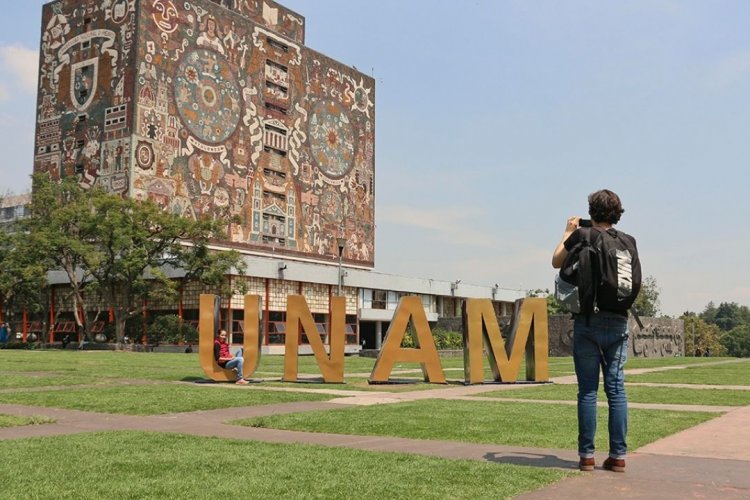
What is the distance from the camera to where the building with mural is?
58.4 metres

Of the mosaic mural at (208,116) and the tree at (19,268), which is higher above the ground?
the mosaic mural at (208,116)

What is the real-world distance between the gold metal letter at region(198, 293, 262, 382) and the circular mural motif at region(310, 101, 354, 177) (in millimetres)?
55468

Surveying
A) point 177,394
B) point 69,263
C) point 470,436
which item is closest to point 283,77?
point 69,263

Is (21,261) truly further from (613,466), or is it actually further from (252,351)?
→ (613,466)

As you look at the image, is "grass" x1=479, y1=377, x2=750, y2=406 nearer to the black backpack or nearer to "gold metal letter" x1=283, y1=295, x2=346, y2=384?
"gold metal letter" x1=283, y1=295, x2=346, y2=384

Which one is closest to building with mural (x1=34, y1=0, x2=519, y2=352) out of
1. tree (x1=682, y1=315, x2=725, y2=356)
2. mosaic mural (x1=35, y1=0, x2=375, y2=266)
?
mosaic mural (x1=35, y1=0, x2=375, y2=266)

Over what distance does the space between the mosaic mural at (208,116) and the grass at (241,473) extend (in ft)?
163

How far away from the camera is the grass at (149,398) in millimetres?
12133

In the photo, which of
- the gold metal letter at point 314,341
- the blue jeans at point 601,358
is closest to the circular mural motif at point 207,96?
the gold metal letter at point 314,341

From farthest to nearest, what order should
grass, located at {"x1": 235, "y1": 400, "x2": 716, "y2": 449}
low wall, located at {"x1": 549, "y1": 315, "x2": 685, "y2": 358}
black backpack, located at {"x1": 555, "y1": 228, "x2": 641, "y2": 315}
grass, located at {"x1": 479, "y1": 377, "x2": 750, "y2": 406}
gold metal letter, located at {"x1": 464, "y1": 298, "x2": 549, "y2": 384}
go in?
low wall, located at {"x1": 549, "y1": 315, "x2": 685, "y2": 358}, gold metal letter, located at {"x1": 464, "y1": 298, "x2": 549, "y2": 384}, grass, located at {"x1": 479, "y1": 377, "x2": 750, "y2": 406}, grass, located at {"x1": 235, "y1": 400, "x2": 716, "y2": 449}, black backpack, located at {"x1": 555, "y1": 228, "x2": 641, "y2": 315}

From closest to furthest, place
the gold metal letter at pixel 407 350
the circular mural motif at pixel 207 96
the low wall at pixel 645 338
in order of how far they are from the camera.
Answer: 1. the gold metal letter at pixel 407 350
2. the low wall at pixel 645 338
3. the circular mural motif at pixel 207 96

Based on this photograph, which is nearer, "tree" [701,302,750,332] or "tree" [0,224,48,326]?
"tree" [0,224,48,326]

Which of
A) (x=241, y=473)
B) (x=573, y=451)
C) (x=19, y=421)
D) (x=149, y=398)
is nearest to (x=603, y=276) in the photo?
(x=573, y=451)

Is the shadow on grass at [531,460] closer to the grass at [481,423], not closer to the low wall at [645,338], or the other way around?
the grass at [481,423]
